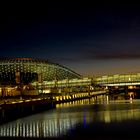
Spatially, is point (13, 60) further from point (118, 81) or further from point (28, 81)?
point (118, 81)

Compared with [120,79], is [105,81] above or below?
below

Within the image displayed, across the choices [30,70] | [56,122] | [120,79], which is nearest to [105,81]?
[120,79]

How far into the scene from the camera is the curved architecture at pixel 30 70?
142875mm

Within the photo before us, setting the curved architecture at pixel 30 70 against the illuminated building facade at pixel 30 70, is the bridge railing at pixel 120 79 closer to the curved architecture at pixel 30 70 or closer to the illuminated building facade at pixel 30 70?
the illuminated building facade at pixel 30 70

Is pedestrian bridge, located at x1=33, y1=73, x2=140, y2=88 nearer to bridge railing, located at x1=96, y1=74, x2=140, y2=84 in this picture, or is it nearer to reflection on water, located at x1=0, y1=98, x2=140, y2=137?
bridge railing, located at x1=96, y1=74, x2=140, y2=84

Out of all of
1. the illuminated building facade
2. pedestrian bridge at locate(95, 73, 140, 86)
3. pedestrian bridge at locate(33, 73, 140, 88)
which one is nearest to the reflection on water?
pedestrian bridge at locate(95, 73, 140, 86)

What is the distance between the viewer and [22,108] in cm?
5603

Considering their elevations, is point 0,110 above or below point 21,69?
below

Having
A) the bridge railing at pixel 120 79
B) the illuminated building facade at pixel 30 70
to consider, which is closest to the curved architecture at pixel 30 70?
the illuminated building facade at pixel 30 70

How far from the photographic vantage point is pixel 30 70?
153625 millimetres

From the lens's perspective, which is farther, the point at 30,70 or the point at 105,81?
the point at 30,70

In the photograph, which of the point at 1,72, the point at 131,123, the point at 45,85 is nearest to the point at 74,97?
the point at 45,85

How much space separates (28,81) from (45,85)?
13.5m

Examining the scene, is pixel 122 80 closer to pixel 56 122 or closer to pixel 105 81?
pixel 105 81
